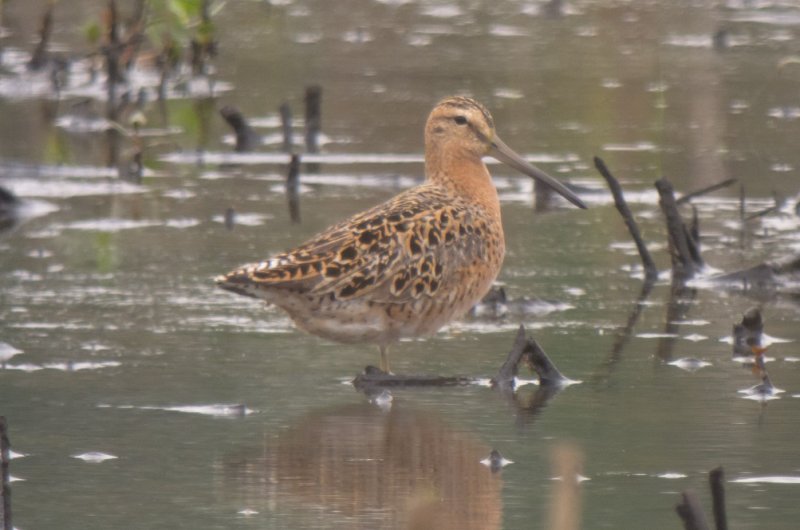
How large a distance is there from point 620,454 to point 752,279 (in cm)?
287

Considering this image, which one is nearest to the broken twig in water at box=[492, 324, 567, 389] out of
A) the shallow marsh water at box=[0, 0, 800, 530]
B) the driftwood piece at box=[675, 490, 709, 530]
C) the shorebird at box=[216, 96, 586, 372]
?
the shallow marsh water at box=[0, 0, 800, 530]

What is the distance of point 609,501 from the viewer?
5418 mm

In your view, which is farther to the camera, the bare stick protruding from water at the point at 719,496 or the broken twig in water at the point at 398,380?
the broken twig in water at the point at 398,380

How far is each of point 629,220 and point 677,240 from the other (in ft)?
0.79

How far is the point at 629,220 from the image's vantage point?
8.62 m

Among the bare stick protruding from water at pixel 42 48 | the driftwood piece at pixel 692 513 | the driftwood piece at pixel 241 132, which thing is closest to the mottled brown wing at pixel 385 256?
the driftwood piece at pixel 692 513

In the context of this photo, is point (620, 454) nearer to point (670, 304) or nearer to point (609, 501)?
point (609, 501)

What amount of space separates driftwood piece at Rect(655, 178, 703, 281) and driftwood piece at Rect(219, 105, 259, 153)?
421cm

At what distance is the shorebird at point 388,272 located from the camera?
676 cm

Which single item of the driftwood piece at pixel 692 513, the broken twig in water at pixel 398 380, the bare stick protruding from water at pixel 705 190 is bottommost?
the driftwood piece at pixel 692 513

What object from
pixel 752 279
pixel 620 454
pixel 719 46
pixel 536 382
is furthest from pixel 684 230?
pixel 719 46

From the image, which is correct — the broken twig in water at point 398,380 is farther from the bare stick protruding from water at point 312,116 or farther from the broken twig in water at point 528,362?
the bare stick protruding from water at point 312,116

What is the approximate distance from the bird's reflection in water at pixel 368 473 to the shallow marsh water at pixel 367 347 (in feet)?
0.04

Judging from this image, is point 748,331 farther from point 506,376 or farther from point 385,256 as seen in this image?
point 385,256
